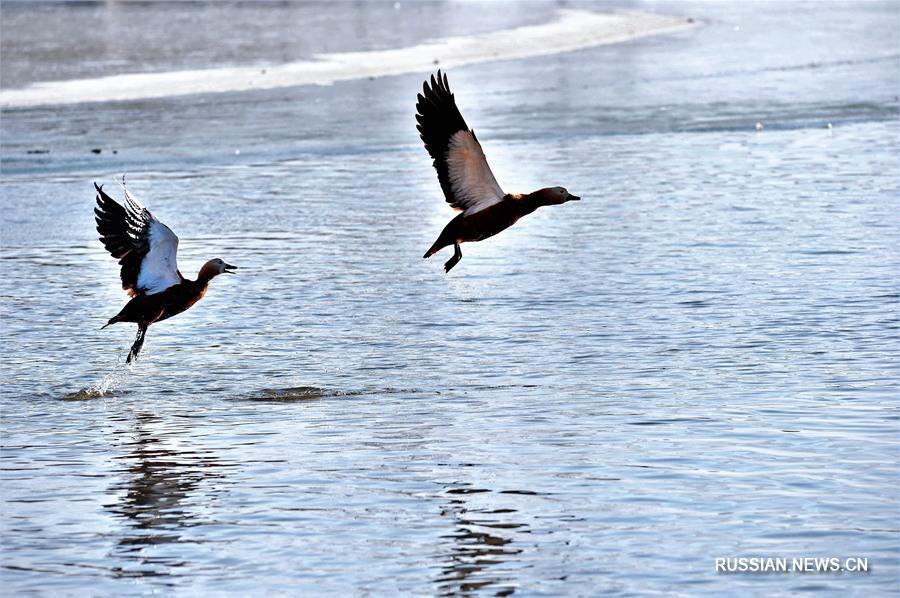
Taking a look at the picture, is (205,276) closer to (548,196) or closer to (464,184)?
(464,184)

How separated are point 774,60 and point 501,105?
355 inches

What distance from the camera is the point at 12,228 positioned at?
55.4 ft

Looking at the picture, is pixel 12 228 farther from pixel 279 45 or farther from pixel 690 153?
pixel 279 45

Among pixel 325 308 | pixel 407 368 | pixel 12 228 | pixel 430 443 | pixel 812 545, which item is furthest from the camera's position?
pixel 12 228

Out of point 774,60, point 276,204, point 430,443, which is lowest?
point 774,60

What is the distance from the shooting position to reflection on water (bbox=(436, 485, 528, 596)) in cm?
689

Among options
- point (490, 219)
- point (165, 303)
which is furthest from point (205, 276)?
point (490, 219)

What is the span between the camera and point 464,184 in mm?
10859

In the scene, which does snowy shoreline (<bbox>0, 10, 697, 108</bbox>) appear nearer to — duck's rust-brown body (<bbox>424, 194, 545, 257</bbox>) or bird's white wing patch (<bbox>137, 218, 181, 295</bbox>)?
bird's white wing patch (<bbox>137, 218, 181, 295</bbox>)

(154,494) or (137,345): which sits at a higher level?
(154,494)

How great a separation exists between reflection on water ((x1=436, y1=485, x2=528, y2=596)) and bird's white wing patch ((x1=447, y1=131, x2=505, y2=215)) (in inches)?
124

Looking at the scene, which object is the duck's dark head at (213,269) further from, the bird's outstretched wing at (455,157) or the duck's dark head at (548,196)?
the duck's dark head at (548,196)

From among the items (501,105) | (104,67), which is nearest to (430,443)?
(501,105)

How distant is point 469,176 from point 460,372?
124cm
